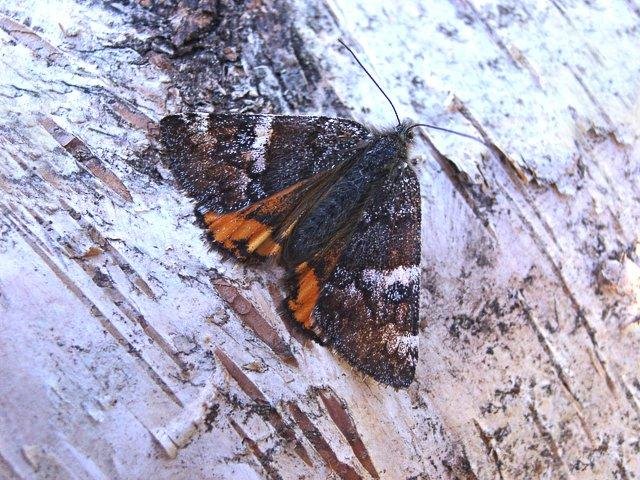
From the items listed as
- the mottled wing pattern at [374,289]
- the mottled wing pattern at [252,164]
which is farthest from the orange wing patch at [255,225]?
the mottled wing pattern at [374,289]

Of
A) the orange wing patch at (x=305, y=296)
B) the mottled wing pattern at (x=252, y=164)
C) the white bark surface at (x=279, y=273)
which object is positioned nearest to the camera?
the white bark surface at (x=279, y=273)

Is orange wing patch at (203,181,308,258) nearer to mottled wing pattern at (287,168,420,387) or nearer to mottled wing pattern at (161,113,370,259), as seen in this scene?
mottled wing pattern at (161,113,370,259)

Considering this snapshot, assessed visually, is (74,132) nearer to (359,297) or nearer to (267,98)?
(267,98)

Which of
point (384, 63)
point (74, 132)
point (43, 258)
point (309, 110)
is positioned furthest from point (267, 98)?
point (43, 258)

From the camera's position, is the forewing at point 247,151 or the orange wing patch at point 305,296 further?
the forewing at point 247,151

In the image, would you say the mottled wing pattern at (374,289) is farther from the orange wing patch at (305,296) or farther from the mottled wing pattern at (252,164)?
the mottled wing pattern at (252,164)

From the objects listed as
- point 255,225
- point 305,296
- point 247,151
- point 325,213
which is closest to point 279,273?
point 305,296

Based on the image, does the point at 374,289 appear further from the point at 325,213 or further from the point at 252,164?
the point at 252,164
